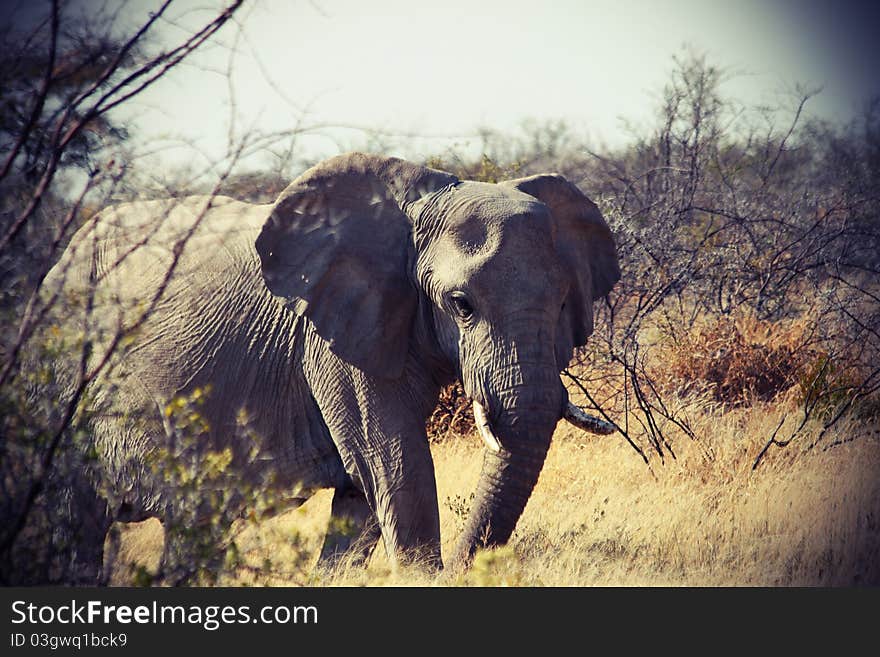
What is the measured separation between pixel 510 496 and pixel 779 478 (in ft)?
9.20

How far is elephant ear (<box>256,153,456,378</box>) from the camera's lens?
5602 mm

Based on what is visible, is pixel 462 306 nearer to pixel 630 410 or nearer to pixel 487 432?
pixel 487 432

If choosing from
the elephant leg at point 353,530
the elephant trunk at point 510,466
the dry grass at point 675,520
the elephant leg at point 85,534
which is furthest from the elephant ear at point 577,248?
the elephant leg at point 85,534

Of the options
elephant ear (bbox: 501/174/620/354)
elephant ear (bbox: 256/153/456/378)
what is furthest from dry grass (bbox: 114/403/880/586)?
elephant ear (bbox: 501/174/620/354)

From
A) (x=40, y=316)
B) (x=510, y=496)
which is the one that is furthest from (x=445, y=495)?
(x=40, y=316)

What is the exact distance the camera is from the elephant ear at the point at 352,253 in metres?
5.60

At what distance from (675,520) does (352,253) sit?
267 centimetres

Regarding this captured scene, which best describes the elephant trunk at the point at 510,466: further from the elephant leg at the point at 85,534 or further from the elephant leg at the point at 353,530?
the elephant leg at the point at 85,534

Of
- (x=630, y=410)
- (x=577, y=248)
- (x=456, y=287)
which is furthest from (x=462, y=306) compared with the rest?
(x=630, y=410)

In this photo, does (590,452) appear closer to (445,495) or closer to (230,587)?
(445,495)

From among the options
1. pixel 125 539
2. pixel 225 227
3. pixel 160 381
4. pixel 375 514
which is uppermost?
pixel 225 227

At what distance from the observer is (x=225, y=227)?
636 cm

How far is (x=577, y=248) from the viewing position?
609cm

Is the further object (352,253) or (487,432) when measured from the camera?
(352,253)
